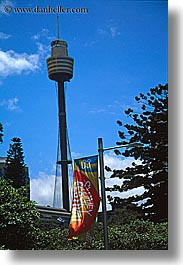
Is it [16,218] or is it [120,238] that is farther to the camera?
[16,218]

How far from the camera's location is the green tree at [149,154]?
4215mm

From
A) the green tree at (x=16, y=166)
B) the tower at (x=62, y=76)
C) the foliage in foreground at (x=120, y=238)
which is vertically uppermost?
the tower at (x=62, y=76)

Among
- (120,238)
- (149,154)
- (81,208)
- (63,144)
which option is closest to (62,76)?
(63,144)

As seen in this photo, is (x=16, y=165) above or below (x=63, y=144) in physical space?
below

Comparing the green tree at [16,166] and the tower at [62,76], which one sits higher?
the tower at [62,76]

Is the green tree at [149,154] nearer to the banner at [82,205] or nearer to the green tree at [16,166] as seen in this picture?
the banner at [82,205]

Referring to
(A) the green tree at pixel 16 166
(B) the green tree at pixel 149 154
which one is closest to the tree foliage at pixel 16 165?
(A) the green tree at pixel 16 166

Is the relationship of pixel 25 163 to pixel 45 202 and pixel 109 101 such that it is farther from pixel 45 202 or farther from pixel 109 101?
pixel 109 101

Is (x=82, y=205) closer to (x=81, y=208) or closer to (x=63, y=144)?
(x=81, y=208)

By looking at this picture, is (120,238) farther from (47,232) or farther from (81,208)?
(47,232)

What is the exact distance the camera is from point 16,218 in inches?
171

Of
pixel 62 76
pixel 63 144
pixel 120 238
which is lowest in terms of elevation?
pixel 120 238

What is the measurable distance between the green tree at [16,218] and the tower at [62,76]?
270 millimetres

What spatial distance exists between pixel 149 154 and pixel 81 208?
0.59m
